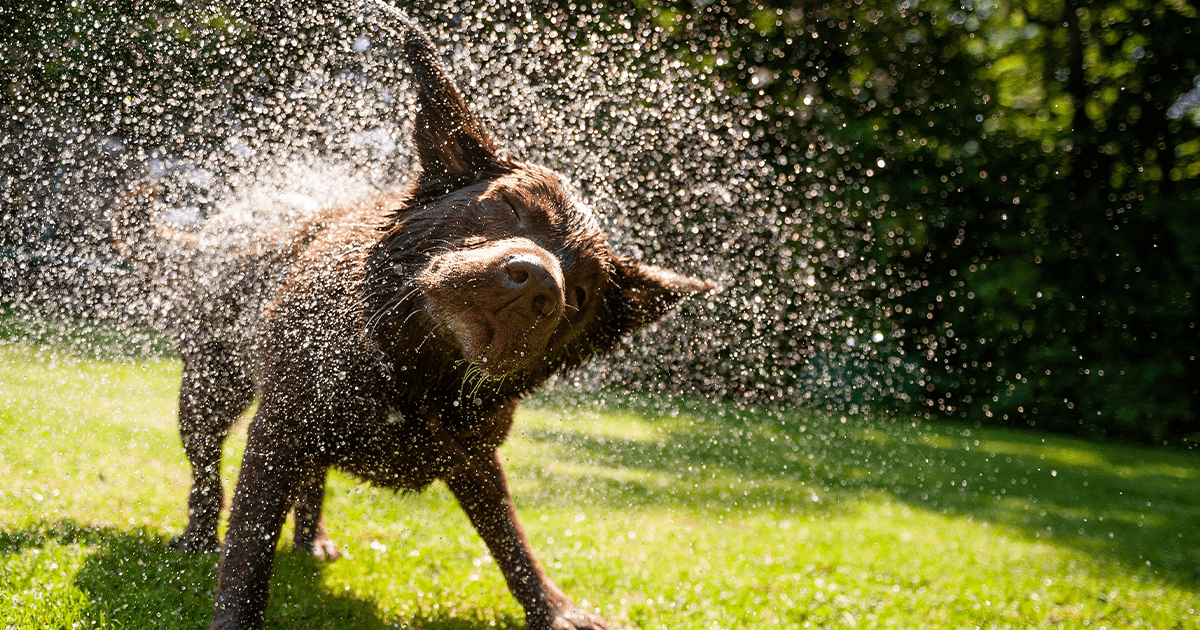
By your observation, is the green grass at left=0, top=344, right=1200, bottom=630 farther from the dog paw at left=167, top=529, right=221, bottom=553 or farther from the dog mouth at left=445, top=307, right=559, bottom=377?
the dog mouth at left=445, top=307, right=559, bottom=377

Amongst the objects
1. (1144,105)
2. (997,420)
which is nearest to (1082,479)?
(997,420)

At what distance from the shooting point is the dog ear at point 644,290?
3480 mm

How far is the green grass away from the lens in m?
3.75

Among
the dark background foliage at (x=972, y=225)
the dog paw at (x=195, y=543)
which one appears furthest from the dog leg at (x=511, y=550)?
the dark background foliage at (x=972, y=225)

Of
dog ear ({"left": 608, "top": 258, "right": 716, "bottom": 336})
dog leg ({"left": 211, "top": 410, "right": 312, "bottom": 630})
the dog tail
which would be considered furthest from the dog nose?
the dog tail

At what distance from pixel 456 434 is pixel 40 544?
224cm

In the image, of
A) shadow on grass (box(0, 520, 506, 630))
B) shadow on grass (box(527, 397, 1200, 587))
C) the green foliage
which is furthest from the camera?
the green foliage

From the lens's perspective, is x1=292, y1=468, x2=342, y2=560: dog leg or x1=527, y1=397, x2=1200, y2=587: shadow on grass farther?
x1=527, y1=397, x2=1200, y2=587: shadow on grass

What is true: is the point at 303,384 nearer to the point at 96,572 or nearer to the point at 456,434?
the point at 456,434

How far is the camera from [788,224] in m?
13.3

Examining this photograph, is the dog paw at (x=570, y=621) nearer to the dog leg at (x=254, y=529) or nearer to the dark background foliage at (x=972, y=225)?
the dog leg at (x=254, y=529)

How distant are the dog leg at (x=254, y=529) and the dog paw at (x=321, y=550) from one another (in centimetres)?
147

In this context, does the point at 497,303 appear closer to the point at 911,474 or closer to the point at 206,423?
the point at 206,423

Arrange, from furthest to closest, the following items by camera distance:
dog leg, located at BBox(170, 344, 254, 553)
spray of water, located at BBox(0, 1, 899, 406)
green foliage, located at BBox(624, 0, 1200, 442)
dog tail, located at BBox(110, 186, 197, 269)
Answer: green foliage, located at BBox(624, 0, 1200, 442) → spray of water, located at BBox(0, 1, 899, 406) → dog tail, located at BBox(110, 186, 197, 269) → dog leg, located at BBox(170, 344, 254, 553)
